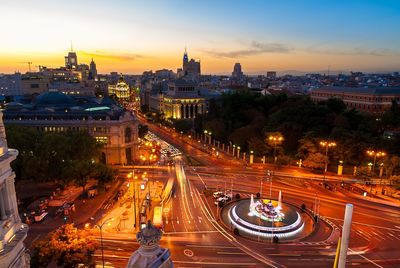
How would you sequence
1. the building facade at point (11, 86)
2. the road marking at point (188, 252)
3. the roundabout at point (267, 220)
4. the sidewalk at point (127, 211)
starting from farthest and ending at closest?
the building facade at point (11, 86) < the sidewalk at point (127, 211) < the roundabout at point (267, 220) < the road marking at point (188, 252)

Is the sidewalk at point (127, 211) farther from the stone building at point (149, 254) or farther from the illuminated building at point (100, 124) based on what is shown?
the stone building at point (149, 254)

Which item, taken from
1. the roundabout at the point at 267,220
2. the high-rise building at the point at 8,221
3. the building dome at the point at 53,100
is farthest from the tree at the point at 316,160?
the building dome at the point at 53,100

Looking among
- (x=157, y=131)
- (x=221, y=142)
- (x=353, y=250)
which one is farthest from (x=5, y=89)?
(x=353, y=250)

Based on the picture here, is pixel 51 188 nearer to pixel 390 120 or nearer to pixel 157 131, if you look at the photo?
pixel 157 131

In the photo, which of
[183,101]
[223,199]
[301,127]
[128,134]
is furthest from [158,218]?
[183,101]

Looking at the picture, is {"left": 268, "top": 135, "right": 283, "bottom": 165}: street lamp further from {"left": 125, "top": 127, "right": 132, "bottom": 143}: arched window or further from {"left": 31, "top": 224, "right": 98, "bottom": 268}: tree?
{"left": 31, "top": 224, "right": 98, "bottom": 268}: tree

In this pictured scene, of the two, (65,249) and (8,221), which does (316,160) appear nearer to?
(65,249)

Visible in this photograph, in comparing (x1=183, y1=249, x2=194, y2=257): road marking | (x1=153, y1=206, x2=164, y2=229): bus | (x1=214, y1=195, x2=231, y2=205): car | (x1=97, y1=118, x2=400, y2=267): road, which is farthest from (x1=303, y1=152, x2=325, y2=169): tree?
(x1=183, y1=249, x2=194, y2=257): road marking
